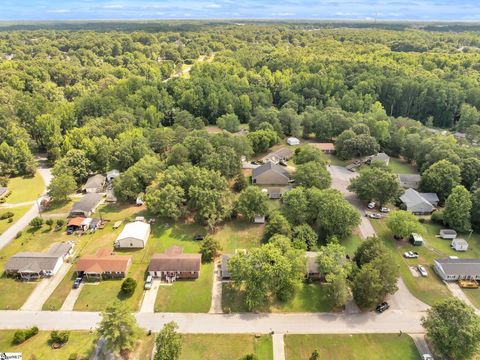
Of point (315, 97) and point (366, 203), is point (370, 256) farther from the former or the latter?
point (315, 97)

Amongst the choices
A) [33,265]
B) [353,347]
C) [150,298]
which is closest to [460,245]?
[353,347]

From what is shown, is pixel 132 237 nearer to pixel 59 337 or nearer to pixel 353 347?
pixel 59 337

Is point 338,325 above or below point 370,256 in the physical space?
below

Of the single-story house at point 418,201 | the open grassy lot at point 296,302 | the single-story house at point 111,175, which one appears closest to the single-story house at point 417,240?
the single-story house at point 418,201

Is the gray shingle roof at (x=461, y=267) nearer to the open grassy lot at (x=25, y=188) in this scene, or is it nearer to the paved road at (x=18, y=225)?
the paved road at (x=18, y=225)

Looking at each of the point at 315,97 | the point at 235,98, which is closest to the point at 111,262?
the point at 235,98

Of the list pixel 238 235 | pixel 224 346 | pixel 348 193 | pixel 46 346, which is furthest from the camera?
pixel 348 193
